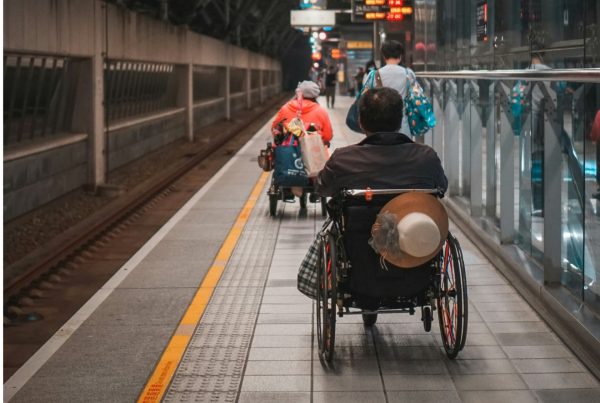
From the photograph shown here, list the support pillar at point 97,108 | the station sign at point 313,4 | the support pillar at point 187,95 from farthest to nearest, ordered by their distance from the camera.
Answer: the station sign at point 313,4, the support pillar at point 187,95, the support pillar at point 97,108

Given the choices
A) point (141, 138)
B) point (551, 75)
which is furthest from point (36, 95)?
point (551, 75)

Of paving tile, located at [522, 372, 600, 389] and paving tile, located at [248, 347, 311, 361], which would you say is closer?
paving tile, located at [522, 372, 600, 389]

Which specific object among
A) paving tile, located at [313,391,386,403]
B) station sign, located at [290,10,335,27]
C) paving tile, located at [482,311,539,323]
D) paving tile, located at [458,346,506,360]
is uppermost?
station sign, located at [290,10,335,27]

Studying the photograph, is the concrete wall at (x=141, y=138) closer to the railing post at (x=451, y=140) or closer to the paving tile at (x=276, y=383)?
the railing post at (x=451, y=140)

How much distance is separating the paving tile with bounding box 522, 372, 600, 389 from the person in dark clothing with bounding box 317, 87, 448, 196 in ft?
3.52

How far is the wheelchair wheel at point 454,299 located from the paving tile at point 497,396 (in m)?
0.44

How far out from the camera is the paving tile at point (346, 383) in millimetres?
5324

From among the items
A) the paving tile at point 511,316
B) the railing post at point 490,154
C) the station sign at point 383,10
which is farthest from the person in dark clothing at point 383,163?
Result: the station sign at point 383,10

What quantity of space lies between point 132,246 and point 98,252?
1.74 feet

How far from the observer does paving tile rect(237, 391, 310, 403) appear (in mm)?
5145

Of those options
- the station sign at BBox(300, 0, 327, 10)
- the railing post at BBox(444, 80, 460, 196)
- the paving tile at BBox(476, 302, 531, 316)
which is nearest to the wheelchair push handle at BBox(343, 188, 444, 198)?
the paving tile at BBox(476, 302, 531, 316)

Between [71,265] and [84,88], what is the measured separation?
728 cm

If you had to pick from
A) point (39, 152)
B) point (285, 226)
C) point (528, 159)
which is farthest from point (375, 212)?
point (39, 152)

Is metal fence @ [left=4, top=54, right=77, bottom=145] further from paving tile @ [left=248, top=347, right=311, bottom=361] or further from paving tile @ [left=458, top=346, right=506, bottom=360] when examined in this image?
paving tile @ [left=458, top=346, right=506, bottom=360]
